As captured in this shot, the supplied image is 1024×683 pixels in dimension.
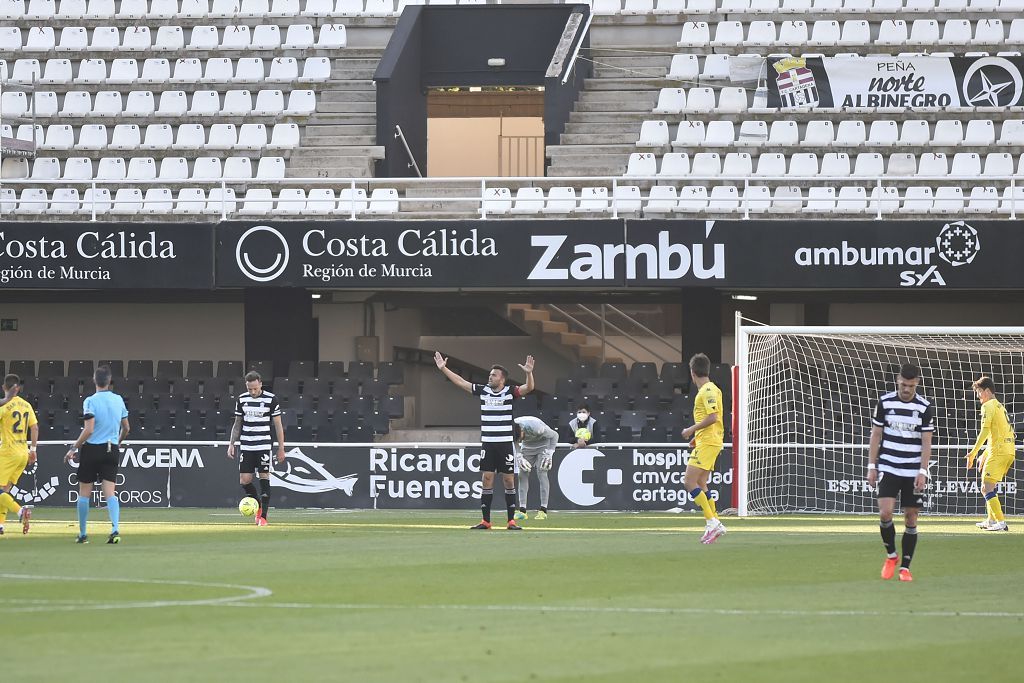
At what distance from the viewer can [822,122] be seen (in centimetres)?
3084

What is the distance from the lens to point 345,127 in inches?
1294

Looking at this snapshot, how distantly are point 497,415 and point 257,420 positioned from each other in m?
3.23

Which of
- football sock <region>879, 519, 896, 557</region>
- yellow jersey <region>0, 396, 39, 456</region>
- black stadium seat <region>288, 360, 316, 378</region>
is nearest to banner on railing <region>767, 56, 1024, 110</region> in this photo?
black stadium seat <region>288, 360, 316, 378</region>

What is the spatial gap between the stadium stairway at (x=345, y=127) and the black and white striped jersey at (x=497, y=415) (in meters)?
14.3

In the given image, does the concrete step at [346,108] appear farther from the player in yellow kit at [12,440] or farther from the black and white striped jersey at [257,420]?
the player in yellow kit at [12,440]

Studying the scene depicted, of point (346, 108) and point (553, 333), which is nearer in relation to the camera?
point (346, 108)

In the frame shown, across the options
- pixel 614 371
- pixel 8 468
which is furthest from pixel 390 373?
pixel 8 468

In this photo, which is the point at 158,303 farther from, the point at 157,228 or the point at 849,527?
the point at 849,527

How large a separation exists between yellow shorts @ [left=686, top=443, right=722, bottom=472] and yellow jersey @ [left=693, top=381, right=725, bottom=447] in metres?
0.04

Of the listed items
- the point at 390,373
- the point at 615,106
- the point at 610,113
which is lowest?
the point at 390,373

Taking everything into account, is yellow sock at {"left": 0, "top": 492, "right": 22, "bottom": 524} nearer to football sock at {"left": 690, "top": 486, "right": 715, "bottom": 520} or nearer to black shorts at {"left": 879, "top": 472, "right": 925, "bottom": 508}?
football sock at {"left": 690, "top": 486, "right": 715, "bottom": 520}

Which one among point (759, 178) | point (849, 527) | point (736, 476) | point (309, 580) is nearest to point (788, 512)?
point (736, 476)

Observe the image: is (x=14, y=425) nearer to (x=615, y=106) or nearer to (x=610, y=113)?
(x=610, y=113)

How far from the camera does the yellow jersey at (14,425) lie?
17016mm
